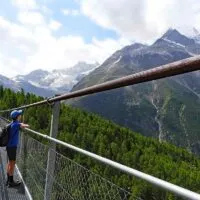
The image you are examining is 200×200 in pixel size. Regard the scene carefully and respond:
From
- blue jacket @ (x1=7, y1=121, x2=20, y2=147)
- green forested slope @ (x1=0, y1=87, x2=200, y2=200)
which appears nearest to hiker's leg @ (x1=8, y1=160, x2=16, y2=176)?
blue jacket @ (x1=7, y1=121, x2=20, y2=147)

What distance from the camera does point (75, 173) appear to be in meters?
3.27

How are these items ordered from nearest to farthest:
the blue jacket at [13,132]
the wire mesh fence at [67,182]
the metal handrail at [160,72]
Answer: the metal handrail at [160,72]
the wire mesh fence at [67,182]
the blue jacket at [13,132]

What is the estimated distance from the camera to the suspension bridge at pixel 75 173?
1693 millimetres

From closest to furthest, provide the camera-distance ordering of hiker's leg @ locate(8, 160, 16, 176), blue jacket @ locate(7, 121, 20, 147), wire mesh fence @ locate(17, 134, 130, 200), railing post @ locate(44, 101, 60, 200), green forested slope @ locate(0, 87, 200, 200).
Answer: wire mesh fence @ locate(17, 134, 130, 200), railing post @ locate(44, 101, 60, 200), hiker's leg @ locate(8, 160, 16, 176), blue jacket @ locate(7, 121, 20, 147), green forested slope @ locate(0, 87, 200, 200)

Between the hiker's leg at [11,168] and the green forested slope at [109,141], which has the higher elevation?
the hiker's leg at [11,168]

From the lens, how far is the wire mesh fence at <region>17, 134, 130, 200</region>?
2429mm

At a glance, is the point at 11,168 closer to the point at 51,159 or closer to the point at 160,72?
the point at 51,159

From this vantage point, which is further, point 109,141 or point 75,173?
point 109,141

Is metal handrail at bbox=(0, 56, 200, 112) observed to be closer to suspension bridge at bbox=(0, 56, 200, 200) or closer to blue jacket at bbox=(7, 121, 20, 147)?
suspension bridge at bbox=(0, 56, 200, 200)

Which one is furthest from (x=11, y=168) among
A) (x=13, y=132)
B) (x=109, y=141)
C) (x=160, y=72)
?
(x=109, y=141)

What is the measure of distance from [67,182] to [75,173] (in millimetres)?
435

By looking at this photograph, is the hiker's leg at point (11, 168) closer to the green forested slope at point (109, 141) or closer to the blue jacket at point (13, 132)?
the blue jacket at point (13, 132)

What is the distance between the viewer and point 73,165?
311 centimetres

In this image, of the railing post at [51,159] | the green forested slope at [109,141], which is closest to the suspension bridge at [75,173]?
the railing post at [51,159]
